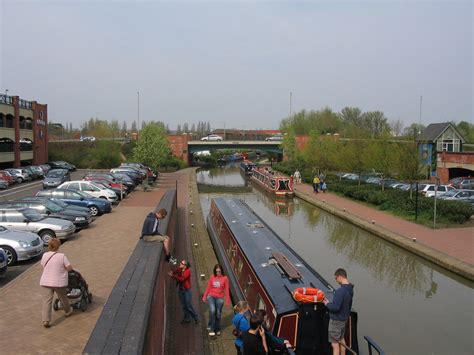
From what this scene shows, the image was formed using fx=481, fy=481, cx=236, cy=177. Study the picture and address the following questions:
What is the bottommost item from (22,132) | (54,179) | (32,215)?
(54,179)

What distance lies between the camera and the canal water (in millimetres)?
11656

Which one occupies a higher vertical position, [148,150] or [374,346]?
[148,150]

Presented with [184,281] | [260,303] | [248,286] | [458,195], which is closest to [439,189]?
[458,195]

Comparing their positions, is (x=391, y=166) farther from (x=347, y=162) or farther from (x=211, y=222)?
(x=211, y=222)

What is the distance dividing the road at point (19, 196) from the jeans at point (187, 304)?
4823 millimetres

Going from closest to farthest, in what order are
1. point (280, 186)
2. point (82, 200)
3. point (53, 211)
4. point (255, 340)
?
point (255, 340) < point (53, 211) < point (82, 200) < point (280, 186)

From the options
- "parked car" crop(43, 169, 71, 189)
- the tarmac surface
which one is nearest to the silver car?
the tarmac surface

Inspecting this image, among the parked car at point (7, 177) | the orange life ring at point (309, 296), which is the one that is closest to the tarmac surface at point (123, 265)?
the orange life ring at point (309, 296)

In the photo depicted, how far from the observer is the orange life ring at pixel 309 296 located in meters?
8.15

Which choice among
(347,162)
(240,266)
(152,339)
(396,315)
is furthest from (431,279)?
(347,162)

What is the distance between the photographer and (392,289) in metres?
15.8

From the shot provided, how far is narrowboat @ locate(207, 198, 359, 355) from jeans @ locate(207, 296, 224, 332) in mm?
847

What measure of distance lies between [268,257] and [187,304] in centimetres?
266

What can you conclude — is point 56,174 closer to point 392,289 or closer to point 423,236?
point 423,236
